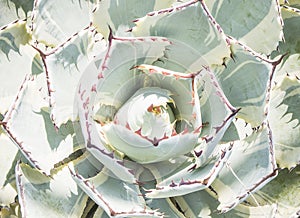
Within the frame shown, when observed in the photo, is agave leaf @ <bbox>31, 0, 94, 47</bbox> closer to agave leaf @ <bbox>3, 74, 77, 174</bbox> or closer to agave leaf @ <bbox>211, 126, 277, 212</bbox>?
agave leaf @ <bbox>3, 74, 77, 174</bbox>

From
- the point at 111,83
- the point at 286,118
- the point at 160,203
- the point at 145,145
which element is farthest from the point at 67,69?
the point at 286,118

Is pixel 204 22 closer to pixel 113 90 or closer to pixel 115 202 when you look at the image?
pixel 113 90

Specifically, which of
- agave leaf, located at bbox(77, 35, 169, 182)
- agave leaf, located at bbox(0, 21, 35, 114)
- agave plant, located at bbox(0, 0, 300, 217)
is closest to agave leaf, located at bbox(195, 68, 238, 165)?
agave plant, located at bbox(0, 0, 300, 217)

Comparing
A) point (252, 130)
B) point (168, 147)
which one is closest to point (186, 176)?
point (168, 147)

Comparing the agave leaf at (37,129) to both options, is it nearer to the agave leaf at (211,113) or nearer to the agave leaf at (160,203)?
the agave leaf at (160,203)

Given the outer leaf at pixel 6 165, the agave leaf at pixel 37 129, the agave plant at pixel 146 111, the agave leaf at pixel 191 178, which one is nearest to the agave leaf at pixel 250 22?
the agave plant at pixel 146 111

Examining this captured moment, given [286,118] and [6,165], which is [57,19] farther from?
[286,118]
